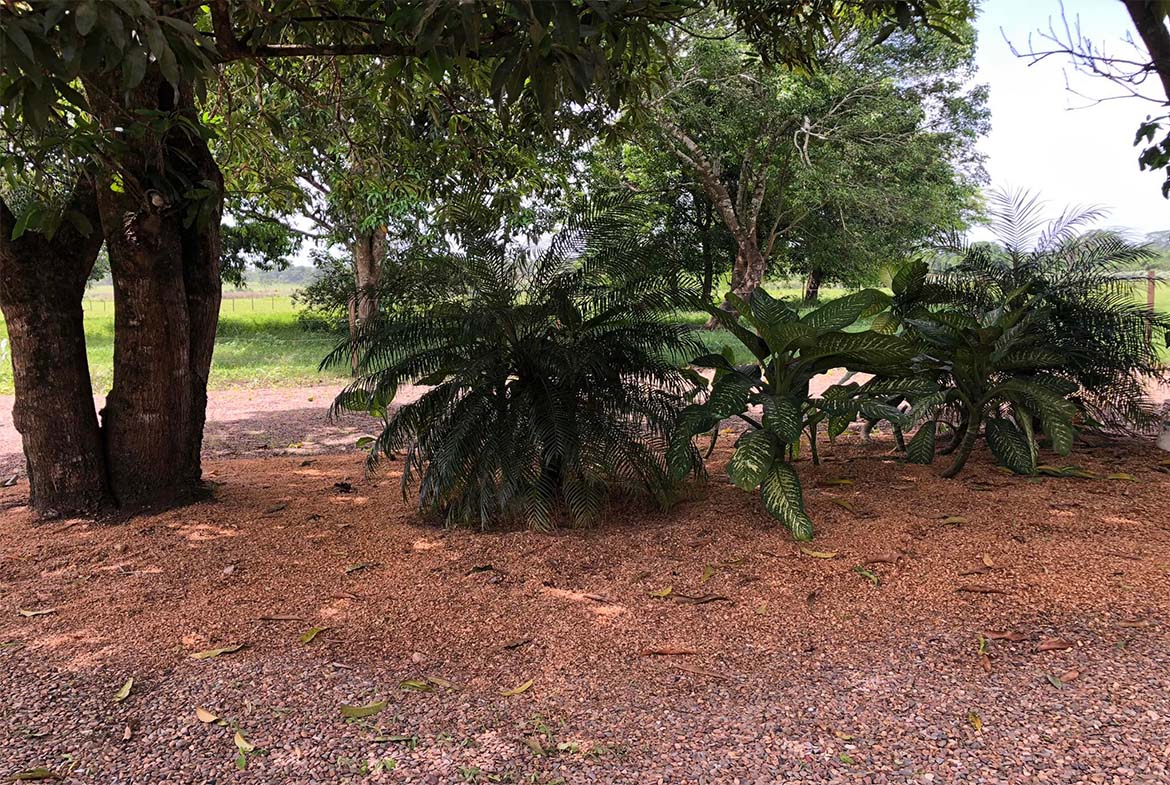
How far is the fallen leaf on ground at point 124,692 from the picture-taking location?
2441 mm

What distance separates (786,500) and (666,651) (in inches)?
40.5

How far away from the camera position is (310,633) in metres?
2.90

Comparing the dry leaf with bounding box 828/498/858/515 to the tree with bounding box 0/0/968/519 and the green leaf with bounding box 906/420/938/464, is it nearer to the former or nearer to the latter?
the green leaf with bounding box 906/420/938/464

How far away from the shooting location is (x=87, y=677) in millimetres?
2582

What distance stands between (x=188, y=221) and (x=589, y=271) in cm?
200

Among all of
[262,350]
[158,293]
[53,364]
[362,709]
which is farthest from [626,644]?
[262,350]

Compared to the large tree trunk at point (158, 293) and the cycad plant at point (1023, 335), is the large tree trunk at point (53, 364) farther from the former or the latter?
the cycad plant at point (1023, 335)

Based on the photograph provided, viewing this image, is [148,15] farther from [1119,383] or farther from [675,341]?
[1119,383]

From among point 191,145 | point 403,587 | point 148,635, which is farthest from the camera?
point 191,145

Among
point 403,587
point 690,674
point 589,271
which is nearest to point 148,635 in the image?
point 403,587

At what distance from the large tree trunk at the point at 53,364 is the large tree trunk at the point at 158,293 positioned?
13 cm

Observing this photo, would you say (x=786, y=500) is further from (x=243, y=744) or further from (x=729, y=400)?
(x=243, y=744)

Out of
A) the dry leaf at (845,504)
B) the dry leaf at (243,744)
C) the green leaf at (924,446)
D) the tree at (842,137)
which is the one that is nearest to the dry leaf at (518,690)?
the dry leaf at (243,744)

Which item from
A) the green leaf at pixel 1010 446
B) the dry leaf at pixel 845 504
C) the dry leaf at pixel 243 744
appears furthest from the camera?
the green leaf at pixel 1010 446
